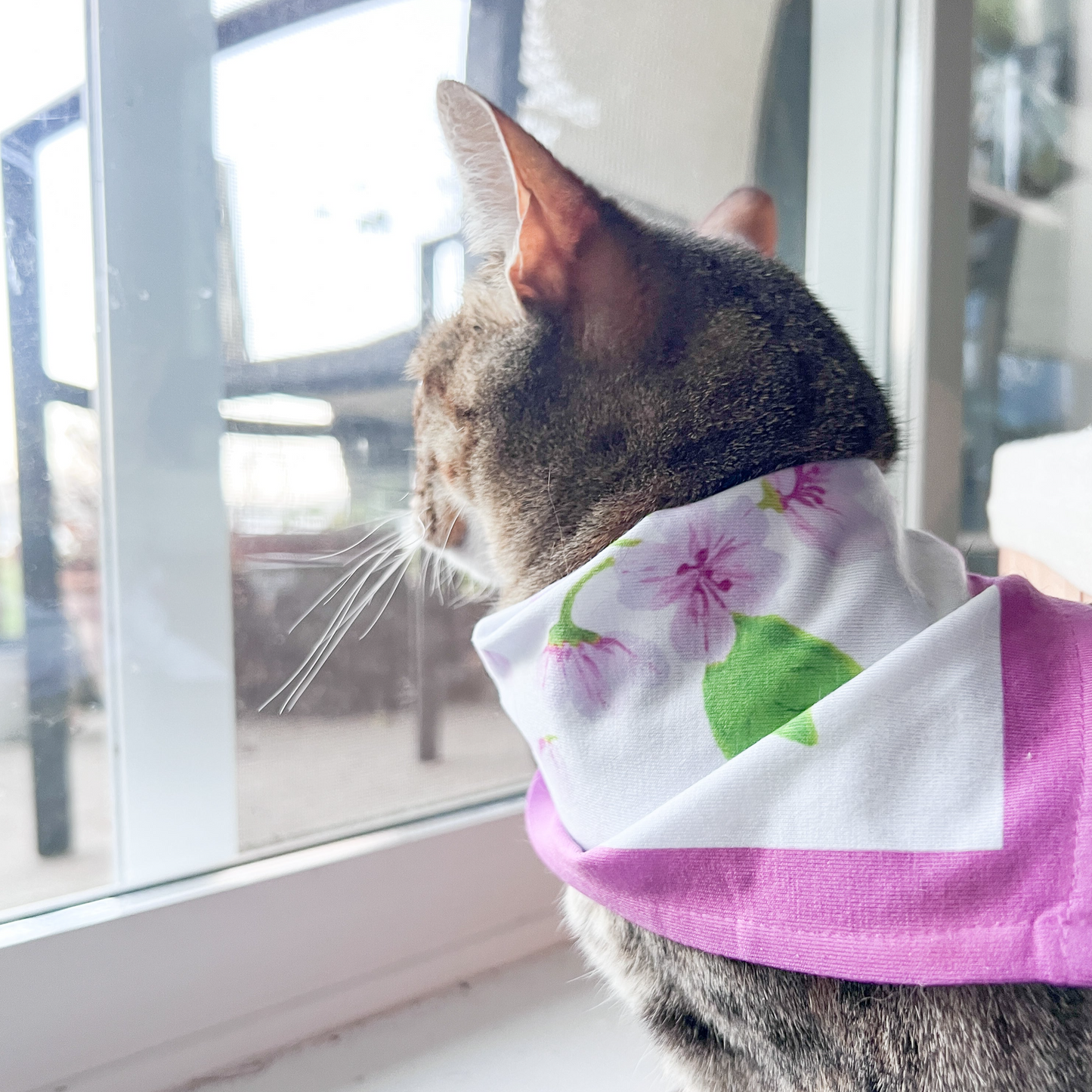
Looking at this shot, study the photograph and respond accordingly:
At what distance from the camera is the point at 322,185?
2.43 ft

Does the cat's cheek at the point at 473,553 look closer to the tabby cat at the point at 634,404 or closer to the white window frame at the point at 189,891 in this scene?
the tabby cat at the point at 634,404

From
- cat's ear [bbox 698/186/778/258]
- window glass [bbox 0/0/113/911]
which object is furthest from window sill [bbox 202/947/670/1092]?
cat's ear [bbox 698/186/778/258]

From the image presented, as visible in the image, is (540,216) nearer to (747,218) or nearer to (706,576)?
(706,576)

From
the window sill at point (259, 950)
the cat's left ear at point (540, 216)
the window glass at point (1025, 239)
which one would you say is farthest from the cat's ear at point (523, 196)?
the window glass at point (1025, 239)

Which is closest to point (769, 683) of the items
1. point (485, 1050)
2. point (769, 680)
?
point (769, 680)

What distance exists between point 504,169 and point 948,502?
→ 0.86m

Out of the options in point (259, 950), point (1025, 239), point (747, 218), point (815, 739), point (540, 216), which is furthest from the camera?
point (1025, 239)

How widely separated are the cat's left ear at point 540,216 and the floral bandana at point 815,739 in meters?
0.18

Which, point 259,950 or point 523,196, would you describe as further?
point 259,950

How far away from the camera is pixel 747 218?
0.85 meters

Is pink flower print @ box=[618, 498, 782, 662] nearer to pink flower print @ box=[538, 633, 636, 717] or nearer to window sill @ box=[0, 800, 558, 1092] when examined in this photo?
pink flower print @ box=[538, 633, 636, 717]

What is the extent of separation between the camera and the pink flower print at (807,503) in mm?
538

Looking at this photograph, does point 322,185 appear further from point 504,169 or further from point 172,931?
point 172,931

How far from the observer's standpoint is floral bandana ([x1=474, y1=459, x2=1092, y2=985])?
43cm
